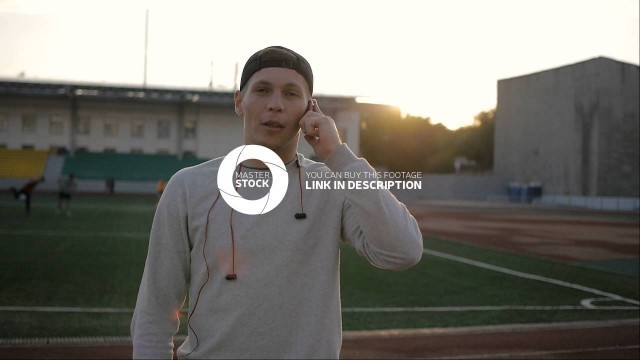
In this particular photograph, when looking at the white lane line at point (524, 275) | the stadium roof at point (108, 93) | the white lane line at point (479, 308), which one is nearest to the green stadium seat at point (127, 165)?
the stadium roof at point (108, 93)

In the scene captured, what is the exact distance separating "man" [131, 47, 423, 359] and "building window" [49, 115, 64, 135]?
48.7 metres

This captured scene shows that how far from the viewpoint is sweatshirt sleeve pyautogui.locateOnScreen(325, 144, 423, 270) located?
2.00m

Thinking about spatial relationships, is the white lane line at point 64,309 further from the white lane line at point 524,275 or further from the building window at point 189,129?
the building window at point 189,129

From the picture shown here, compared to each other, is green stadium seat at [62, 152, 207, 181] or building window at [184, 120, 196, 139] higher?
building window at [184, 120, 196, 139]

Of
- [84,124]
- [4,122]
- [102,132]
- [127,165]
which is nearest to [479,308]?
[127,165]

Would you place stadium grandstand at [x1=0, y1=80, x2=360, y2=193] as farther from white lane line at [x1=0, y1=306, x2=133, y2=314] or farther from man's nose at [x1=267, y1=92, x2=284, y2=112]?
man's nose at [x1=267, y1=92, x2=284, y2=112]

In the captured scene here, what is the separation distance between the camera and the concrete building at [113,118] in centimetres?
4453

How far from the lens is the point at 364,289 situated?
11.5m

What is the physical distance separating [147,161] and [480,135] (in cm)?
4470

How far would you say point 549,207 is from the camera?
48.2 meters

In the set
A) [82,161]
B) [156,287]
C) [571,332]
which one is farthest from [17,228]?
[82,161]

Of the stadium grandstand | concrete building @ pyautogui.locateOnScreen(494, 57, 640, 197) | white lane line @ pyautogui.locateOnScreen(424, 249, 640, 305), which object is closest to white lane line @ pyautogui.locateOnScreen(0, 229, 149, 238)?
white lane line @ pyautogui.locateOnScreen(424, 249, 640, 305)

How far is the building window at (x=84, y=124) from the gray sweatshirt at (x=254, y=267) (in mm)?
49199

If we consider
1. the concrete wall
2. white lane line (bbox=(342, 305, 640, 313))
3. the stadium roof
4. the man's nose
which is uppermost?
the stadium roof
